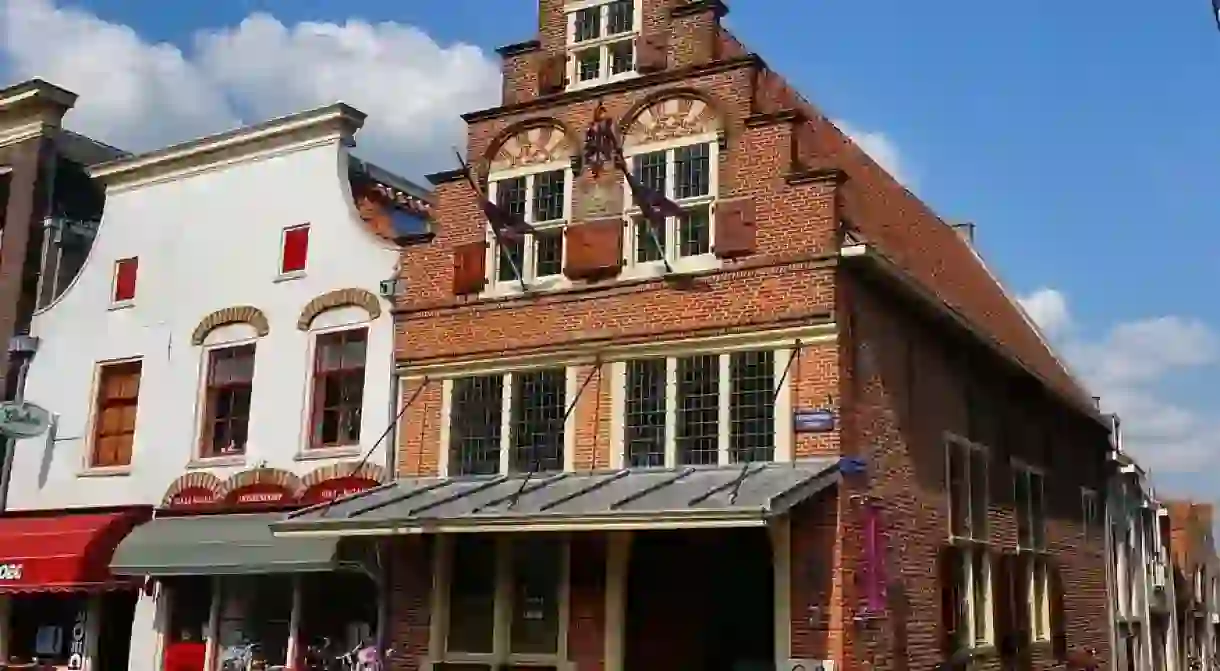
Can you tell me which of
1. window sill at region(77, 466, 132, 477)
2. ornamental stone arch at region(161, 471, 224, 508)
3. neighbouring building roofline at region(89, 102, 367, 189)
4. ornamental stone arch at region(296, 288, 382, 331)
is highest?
neighbouring building roofline at region(89, 102, 367, 189)

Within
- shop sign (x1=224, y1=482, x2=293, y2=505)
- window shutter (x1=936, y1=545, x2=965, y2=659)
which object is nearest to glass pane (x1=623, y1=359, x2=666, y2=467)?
window shutter (x1=936, y1=545, x2=965, y2=659)

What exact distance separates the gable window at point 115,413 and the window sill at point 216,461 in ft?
5.85

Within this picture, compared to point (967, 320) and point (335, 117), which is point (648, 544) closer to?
point (967, 320)

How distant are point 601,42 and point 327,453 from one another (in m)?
7.00

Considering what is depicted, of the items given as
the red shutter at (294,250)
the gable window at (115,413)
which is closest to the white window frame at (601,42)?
the red shutter at (294,250)

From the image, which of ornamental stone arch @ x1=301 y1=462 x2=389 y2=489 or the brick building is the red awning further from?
the brick building

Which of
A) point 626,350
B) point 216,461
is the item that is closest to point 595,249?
point 626,350

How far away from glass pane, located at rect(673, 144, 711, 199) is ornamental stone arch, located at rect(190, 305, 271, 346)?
7.07 meters

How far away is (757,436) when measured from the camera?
14.7 metres

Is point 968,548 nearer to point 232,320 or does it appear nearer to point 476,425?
point 476,425

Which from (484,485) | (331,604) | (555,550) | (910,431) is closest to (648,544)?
(555,550)

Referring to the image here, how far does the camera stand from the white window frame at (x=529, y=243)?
54.7 ft

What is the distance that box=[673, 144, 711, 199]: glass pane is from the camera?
15.8 meters

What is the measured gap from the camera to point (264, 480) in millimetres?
18406
